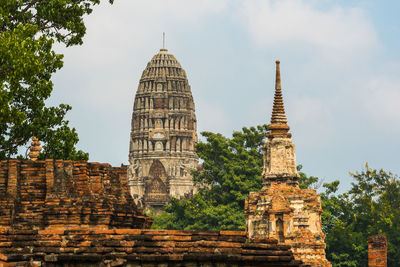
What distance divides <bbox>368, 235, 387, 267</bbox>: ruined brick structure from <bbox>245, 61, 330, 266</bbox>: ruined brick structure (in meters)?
10.4

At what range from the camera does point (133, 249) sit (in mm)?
16250

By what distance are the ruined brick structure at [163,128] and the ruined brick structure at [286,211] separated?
101394 mm

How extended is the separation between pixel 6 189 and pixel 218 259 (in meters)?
7.27

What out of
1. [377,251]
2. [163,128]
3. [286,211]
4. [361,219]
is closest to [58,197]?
[377,251]

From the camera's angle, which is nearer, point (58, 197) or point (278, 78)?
point (58, 197)

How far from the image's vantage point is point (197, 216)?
78438 mm

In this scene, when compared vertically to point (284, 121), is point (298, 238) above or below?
below

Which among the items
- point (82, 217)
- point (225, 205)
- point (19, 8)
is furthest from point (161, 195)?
point (82, 217)

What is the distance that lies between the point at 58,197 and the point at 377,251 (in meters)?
18.1

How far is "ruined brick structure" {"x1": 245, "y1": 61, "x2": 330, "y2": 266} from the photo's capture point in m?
49.2

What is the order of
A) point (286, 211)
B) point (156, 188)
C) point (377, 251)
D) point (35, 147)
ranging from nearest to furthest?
point (35, 147) → point (377, 251) → point (286, 211) → point (156, 188)

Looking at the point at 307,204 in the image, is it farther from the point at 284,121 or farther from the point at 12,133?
the point at 12,133

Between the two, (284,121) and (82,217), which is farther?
(284,121)

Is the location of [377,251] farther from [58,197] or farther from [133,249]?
[133,249]
